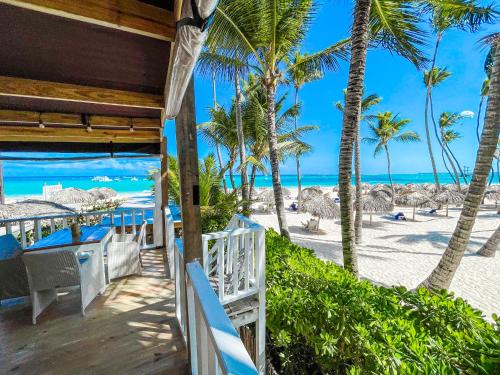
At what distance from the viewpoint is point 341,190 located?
3.51 metres

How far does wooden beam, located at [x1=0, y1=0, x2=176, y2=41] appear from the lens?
3.71ft

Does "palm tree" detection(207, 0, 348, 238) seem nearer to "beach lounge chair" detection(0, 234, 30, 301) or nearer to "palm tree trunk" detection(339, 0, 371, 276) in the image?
"palm tree trunk" detection(339, 0, 371, 276)

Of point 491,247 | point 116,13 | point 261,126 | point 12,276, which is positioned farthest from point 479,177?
point 261,126

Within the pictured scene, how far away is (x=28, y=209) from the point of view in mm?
3781

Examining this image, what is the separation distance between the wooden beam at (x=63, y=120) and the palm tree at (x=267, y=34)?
2.77 metres

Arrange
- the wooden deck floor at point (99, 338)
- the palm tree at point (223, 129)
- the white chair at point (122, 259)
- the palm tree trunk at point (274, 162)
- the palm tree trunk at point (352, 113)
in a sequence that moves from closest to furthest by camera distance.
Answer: the wooden deck floor at point (99, 338), the white chair at point (122, 259), the palm tree trunk at point (352, 113), the palm tree trunk at point (274, 162), the palm tree at point (223, 129)

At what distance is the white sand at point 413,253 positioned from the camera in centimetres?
553

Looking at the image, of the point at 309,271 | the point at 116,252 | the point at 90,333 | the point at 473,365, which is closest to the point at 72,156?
the point at 116,252

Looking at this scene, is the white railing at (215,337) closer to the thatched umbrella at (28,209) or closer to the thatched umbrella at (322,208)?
the thatched umbrella at (28,209)

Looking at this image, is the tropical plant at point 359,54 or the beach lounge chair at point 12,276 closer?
the beach lounge chair at point 12,276

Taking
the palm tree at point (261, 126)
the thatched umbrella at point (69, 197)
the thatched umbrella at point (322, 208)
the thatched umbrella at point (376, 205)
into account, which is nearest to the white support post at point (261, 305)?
the palm tree at point (261, 126)

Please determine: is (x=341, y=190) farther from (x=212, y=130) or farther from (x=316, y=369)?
(x=212, y=130)

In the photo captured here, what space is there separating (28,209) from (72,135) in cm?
157

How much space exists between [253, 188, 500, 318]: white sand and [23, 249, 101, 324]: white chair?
21.1 ft
